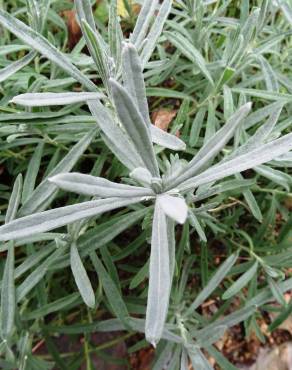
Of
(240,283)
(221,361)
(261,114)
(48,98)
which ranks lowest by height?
(221,361)

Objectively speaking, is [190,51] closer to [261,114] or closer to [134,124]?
[261,114]

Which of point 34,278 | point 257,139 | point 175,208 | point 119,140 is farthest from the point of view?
point 34,278

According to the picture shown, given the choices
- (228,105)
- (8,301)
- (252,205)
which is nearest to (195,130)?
(228,105)

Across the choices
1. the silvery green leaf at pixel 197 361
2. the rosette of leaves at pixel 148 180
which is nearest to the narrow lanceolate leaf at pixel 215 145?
the rosette of leaves at pixel 148 180

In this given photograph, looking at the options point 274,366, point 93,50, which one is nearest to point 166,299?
point 93,50

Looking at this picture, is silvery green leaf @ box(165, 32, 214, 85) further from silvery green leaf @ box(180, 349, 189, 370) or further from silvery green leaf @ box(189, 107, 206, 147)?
silvery green leaf @ box(180, 349, 189, 370)

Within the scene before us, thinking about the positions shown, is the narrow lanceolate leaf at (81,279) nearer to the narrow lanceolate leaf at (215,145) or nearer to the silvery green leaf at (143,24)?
the narrow lanceolate leaf at (215,145)

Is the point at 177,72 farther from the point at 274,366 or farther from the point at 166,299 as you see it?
the point at 274,366
